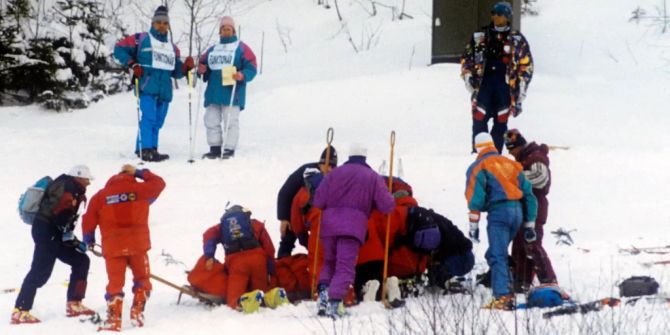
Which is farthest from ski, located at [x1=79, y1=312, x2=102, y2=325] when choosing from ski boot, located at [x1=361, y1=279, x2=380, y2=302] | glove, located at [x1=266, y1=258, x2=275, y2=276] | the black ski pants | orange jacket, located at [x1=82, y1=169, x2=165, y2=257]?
ski boot, located at [x1=361, y1=279, x2=380, y2=302]

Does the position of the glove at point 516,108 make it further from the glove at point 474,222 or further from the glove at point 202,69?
the glove at point 474,222

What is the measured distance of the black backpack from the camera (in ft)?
20.4

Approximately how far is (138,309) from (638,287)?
3534mm

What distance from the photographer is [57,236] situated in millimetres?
7082

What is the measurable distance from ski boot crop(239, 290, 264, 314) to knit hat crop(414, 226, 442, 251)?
1.28 metres

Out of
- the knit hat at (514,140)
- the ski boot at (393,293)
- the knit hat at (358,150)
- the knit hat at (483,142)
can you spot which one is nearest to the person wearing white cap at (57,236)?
the knit hat at (358,150)

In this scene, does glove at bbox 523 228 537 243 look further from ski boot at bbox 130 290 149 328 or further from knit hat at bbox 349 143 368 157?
ski boot at bbox 130 290 149 328

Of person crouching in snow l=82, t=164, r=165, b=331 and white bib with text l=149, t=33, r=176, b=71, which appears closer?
person crouching in snow l=82, t=164, r=165, b=331

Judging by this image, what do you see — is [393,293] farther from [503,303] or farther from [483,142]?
[483,142]

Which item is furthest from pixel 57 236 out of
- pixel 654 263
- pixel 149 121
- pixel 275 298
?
pixel 149 121

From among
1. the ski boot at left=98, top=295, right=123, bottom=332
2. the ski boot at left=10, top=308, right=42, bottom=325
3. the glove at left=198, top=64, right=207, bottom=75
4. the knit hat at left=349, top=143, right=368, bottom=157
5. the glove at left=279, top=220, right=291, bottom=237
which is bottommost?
the ski boot at left=10, top=308, right=42, bottom=325

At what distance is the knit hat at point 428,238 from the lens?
6.96 metres

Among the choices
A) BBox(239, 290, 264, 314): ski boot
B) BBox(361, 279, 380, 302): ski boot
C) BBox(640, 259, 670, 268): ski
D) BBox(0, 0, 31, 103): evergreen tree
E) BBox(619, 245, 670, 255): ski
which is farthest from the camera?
BBox(0, 0, 31, 103): evergreen tree

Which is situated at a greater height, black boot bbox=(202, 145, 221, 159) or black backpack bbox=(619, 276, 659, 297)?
black boot bbox=(202, 145, 221, 159)
